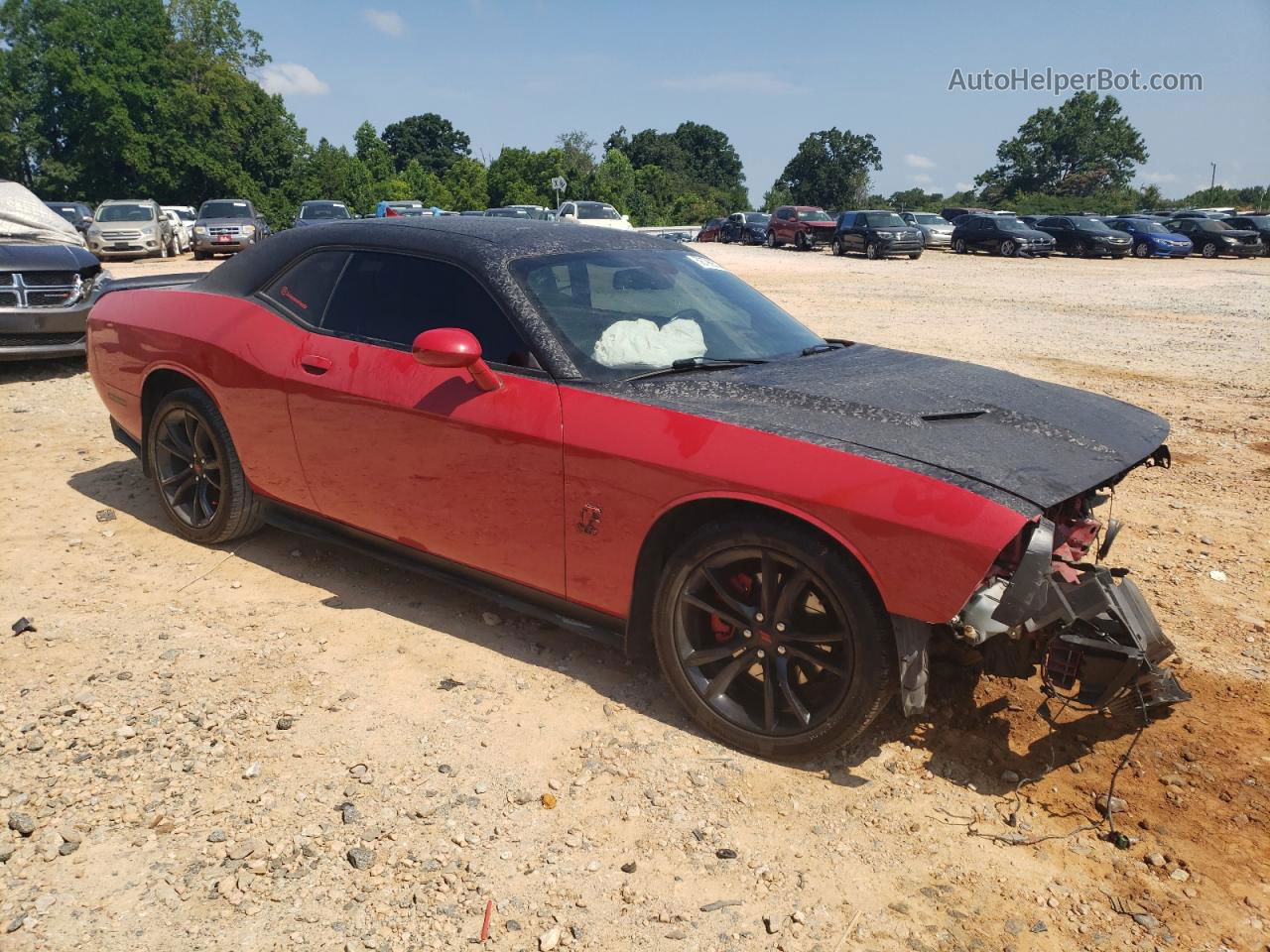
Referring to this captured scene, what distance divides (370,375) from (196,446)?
1.44 metres

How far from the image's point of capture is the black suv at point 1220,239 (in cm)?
3247

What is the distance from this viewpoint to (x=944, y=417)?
9.80 feet

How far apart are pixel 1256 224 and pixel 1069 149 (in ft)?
157

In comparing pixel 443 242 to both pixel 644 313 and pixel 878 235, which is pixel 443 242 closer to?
pixel 644 313

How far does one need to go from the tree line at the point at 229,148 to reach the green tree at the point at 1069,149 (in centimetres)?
12

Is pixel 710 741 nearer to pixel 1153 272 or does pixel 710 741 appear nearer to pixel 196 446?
pixel 196 446

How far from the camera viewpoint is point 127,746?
10.0ft

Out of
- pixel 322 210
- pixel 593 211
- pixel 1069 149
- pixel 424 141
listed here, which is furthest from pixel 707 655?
pixel 424 141

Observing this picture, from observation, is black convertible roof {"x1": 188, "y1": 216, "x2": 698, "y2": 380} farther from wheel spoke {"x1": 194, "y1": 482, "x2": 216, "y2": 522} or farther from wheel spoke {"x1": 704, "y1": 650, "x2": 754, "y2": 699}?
wheel spoke {"x1": 704, "y1": 650, "x2": 754, "y2": 699}

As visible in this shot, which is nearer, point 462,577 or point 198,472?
point 462,577

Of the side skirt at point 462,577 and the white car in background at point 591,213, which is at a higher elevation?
the white car in background at point 591,213

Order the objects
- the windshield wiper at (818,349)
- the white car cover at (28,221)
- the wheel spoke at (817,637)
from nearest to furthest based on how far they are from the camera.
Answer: the wheel spoke at (817,637), the windshield wiper at (818,349), the white car cover at (28,221)

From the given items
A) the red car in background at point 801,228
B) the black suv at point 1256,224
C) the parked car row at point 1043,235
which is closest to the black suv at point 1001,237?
the parked car row at point 1043,235

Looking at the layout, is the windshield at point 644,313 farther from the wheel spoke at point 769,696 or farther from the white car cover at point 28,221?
the white car cover at point 28,221
